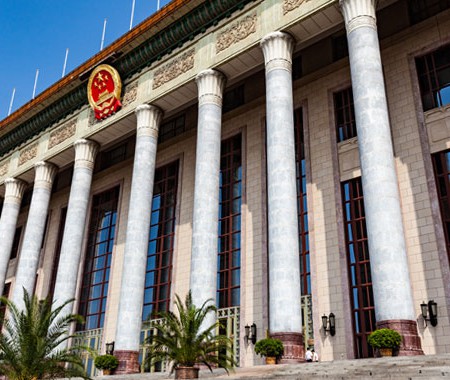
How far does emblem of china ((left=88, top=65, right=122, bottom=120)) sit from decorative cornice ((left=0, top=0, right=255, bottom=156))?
1.92 feet

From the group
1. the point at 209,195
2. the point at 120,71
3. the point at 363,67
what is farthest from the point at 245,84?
the point at 363,67

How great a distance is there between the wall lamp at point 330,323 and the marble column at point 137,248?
7491 millimetres

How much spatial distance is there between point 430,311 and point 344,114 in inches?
363

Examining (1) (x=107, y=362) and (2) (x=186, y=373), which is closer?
(2) (x=186, y=373)

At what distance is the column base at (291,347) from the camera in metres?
15.1

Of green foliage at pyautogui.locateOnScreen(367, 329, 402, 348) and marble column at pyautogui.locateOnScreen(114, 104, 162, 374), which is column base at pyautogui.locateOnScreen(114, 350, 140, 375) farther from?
green foliage at pyautogui.locateOnScreen(367, 329, 402, 348)

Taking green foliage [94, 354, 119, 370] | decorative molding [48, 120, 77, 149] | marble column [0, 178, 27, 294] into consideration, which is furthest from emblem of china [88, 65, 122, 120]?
green foliage [94, 354, 119, 370]

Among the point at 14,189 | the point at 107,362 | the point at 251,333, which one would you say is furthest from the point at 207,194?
the point at 14,189

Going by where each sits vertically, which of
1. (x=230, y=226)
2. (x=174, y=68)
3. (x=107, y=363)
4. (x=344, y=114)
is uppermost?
(x=174, y=68)

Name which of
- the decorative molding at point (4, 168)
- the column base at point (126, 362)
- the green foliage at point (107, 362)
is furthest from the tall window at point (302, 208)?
the decorative molding at point (4, 168)

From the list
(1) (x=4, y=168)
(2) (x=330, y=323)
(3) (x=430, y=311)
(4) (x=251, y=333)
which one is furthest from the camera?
(1) (x=4, y=168)

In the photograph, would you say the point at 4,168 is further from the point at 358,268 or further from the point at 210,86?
the point at 358,268

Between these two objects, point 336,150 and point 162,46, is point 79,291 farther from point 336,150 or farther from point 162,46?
point 336,150

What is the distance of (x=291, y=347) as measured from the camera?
602 inches
